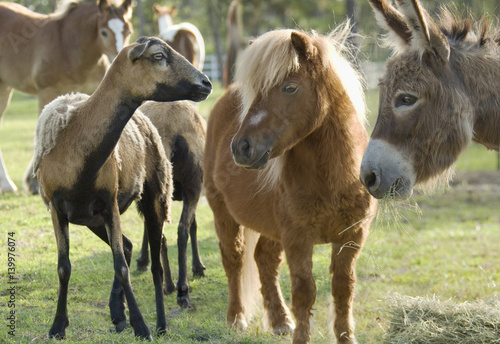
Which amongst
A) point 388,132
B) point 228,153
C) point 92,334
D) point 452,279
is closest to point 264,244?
point 228,153

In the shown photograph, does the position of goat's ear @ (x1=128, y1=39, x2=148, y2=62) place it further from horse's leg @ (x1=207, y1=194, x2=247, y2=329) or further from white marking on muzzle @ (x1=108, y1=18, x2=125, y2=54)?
white marking on muzzle @ (x1=108, y1=18, x2=125, y2=54)

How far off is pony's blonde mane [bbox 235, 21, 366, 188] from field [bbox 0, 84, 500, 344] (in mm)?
839

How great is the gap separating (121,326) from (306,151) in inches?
76.8

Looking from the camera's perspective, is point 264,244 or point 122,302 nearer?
point 122,302

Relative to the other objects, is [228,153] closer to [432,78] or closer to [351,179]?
[351,179]

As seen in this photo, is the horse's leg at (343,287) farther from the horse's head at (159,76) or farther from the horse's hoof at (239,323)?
the horse's head at (159,76)

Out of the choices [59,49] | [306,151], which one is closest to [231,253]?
[306,151]

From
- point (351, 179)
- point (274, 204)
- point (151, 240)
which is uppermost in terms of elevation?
point (351, 179)

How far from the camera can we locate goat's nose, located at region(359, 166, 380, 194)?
134 inches

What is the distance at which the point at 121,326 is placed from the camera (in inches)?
183

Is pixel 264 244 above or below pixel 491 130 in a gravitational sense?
below

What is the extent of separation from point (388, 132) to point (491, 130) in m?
0.62

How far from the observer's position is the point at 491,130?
354 cm

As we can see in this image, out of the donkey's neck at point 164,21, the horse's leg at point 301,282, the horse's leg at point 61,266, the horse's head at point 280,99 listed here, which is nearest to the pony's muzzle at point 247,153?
the horse's head at point 280,99
